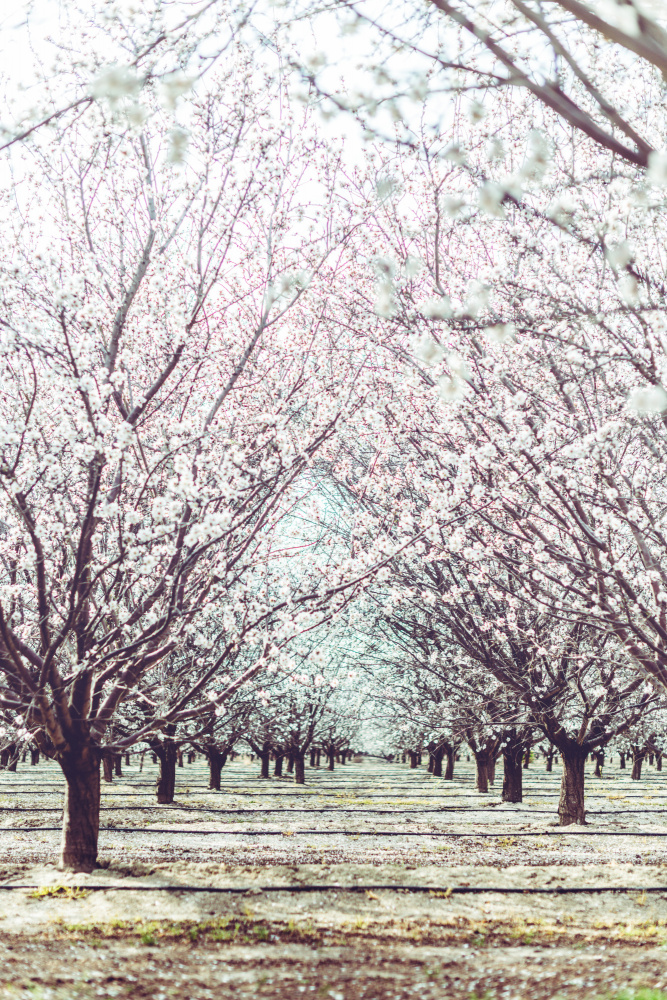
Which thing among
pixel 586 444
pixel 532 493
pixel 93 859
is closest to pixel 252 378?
pixel 532 493

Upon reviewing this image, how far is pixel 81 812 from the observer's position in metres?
11.3

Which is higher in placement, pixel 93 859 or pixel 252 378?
pixel 252 378

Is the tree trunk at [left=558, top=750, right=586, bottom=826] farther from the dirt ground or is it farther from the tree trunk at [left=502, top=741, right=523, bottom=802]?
the tree trunk at [left=502, top=741, right=523, bottom=802]

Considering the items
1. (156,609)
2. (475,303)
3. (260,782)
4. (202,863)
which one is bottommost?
(260,782)

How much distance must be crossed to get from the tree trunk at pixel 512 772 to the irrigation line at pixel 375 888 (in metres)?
11.6

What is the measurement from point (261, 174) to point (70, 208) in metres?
2.87

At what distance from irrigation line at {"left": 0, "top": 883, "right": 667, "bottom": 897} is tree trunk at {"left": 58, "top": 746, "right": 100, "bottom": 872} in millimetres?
888

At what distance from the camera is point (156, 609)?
1086cm

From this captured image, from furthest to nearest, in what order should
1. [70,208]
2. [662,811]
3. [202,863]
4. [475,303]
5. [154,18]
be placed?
1. [662,811]
2. [202,863]
3. [70,208]
4. [475,303]
5. [154,18]

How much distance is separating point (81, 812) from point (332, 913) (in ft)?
13.0

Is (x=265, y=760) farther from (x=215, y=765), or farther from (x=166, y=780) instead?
(x=166, y=780)

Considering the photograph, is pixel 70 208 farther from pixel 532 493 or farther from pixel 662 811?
pixel 662 811

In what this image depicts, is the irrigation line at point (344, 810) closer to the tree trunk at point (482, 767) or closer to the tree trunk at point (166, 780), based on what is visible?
the tree trunk at point (166, 780)

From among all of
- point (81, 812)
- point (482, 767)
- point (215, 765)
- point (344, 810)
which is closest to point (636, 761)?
point (482, 767)
